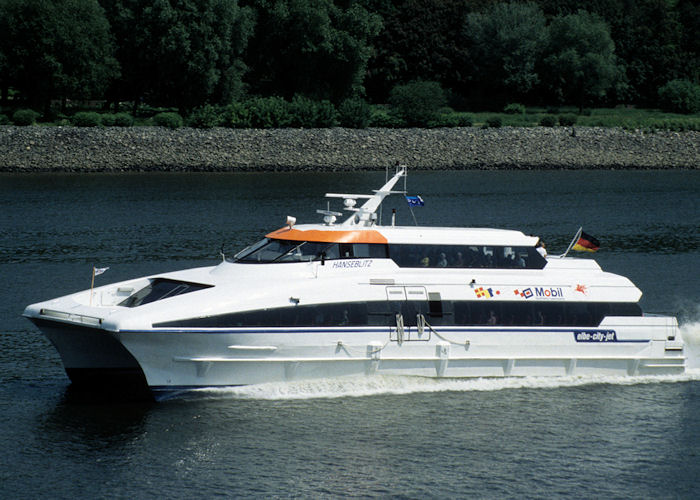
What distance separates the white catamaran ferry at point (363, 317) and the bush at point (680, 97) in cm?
9245

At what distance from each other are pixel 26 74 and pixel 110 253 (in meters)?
55.0

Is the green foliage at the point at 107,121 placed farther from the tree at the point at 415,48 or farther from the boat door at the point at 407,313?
the boat door at the point at 407,313

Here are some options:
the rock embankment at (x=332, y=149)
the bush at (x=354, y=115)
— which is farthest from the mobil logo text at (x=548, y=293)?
the bush at (x=354, y=115)

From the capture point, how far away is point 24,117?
87.4 metres

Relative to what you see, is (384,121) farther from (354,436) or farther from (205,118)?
(354,436)

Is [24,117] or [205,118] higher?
[205,118]

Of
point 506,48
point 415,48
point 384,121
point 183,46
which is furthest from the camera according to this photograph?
point 415,48

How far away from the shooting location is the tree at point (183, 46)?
304 feet

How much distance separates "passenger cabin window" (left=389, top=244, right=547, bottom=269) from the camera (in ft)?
84.0

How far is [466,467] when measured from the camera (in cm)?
2062

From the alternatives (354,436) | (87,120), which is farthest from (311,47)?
(354,436)

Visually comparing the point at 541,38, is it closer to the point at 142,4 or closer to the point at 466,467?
the point at 142,4

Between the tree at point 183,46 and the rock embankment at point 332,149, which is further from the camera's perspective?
the tree at point 183,46

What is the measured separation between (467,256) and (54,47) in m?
75.5
